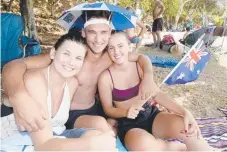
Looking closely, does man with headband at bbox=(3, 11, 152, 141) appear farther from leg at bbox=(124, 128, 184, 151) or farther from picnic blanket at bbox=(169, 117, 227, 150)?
picnic blanket at bbox=(169, 117, 227, 150)

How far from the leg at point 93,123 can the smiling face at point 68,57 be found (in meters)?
0.36

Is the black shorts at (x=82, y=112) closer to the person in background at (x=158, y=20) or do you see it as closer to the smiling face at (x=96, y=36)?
the smiling face at (x=96, y=36)

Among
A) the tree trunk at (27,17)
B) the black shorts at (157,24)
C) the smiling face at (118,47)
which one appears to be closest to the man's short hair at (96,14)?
the smiling face at (118,47)

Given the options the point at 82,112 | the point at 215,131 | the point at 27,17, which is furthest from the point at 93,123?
the point at 27,17

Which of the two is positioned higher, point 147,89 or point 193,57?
point 193,57

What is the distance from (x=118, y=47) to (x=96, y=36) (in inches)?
7.4

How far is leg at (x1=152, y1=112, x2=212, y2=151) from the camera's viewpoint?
1890 millimetres

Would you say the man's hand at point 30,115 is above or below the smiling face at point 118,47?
below

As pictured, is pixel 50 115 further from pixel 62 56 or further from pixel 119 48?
pixel 119 48

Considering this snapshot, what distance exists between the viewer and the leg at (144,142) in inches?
74.3

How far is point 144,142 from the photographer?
1.89 m

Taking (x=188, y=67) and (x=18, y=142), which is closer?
(x=18, y=142)

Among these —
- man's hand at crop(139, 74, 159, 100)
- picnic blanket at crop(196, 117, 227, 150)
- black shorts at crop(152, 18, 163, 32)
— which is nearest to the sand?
picnic blanket at crop(196, 117, 227, 150)

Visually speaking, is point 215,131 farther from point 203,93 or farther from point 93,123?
point 203,93
